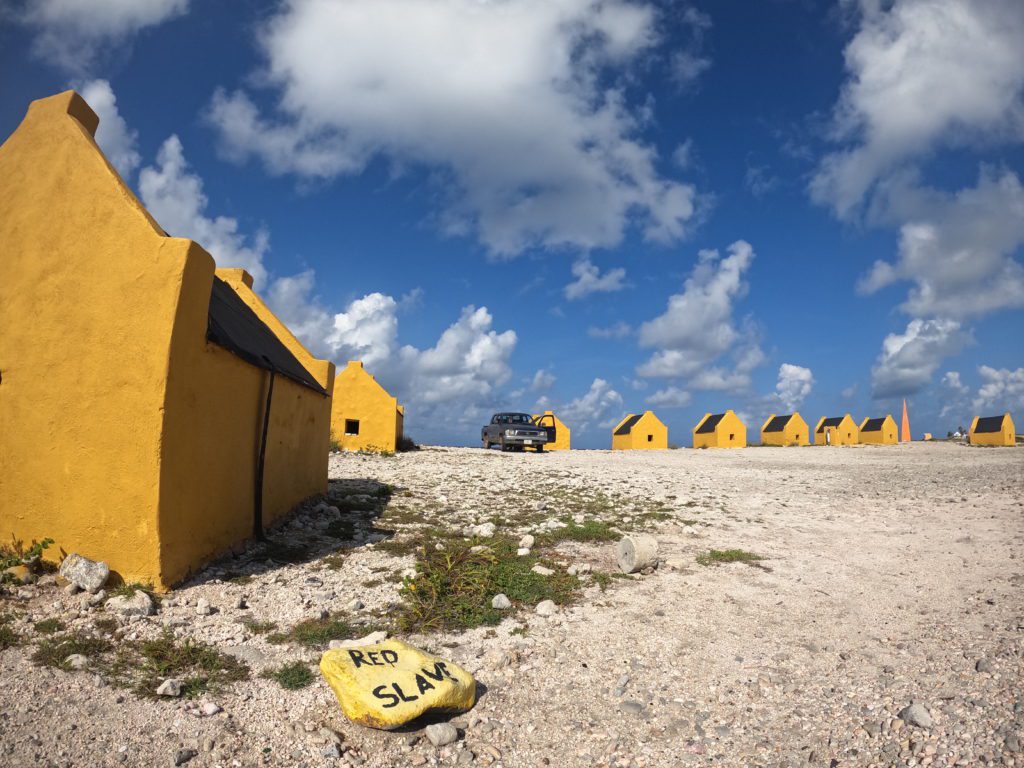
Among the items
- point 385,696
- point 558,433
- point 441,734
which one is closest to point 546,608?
point 441,734

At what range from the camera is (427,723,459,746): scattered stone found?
374 centimetres

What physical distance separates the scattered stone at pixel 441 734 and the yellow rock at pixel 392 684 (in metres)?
0.12

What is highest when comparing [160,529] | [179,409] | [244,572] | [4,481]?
[179,409]

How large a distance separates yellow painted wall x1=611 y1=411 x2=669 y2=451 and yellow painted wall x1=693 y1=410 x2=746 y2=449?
13.3 feet

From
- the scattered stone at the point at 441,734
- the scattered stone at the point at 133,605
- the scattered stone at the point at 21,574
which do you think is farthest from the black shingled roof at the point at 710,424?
the scattered stone at the point at 21,574

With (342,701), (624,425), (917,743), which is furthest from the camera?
(624,425)

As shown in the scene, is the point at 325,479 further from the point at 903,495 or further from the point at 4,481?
the point at 903,495

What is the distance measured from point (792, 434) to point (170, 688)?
5048 cm

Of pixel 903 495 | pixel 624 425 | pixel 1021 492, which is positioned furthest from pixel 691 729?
pixel 624 425

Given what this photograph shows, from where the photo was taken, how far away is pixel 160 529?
17.9 feet

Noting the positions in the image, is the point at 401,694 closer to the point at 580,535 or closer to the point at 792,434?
the point at 580,535

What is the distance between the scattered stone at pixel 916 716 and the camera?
367 centimetres

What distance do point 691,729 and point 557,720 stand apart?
0.89 meters

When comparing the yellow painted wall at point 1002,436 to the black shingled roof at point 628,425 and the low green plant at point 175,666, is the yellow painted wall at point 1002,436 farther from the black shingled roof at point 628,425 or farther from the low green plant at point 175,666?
the low green plant at point 175,666
